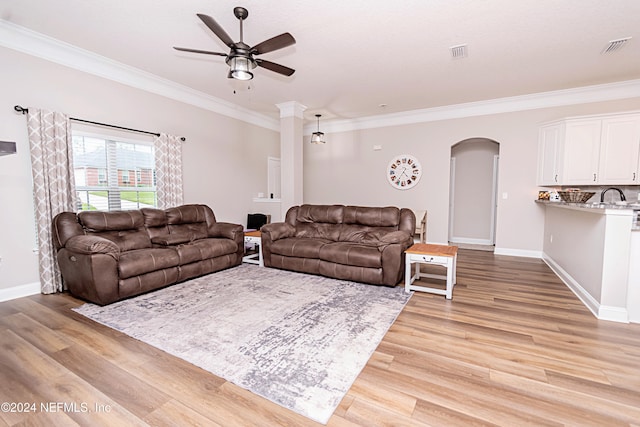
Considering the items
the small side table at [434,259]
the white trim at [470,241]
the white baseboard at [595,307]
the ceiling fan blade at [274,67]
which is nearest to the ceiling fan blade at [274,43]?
the ceiling fan blade at [274,67]

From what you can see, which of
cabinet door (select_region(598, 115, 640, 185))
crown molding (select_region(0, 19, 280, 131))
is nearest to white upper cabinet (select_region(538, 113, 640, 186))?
cabinet door (select_region(598, 115, 640, 185))

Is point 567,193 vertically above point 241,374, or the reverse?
point 567,193

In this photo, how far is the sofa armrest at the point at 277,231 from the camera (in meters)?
4.55

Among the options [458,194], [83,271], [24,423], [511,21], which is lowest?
[24,423]

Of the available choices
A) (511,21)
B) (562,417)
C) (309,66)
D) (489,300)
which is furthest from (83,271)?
(511,21)

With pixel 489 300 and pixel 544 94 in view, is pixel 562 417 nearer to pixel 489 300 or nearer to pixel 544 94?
pixel 489 300

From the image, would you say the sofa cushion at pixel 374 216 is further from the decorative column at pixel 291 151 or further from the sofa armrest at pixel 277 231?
the decorative column at pixel 291 151

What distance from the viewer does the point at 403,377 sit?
6.23ft

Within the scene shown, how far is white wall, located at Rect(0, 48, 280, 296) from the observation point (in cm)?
321

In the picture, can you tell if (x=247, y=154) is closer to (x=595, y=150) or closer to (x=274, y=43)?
(x=274, y=43)

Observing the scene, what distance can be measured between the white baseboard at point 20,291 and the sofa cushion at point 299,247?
285 cm

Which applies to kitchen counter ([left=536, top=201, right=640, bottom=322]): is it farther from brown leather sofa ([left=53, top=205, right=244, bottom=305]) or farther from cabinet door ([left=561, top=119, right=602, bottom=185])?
brown leather sofa ([left=53, top=205, right=244, bottom=305])

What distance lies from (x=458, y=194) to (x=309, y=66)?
16.9ft

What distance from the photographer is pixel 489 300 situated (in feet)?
10.7
